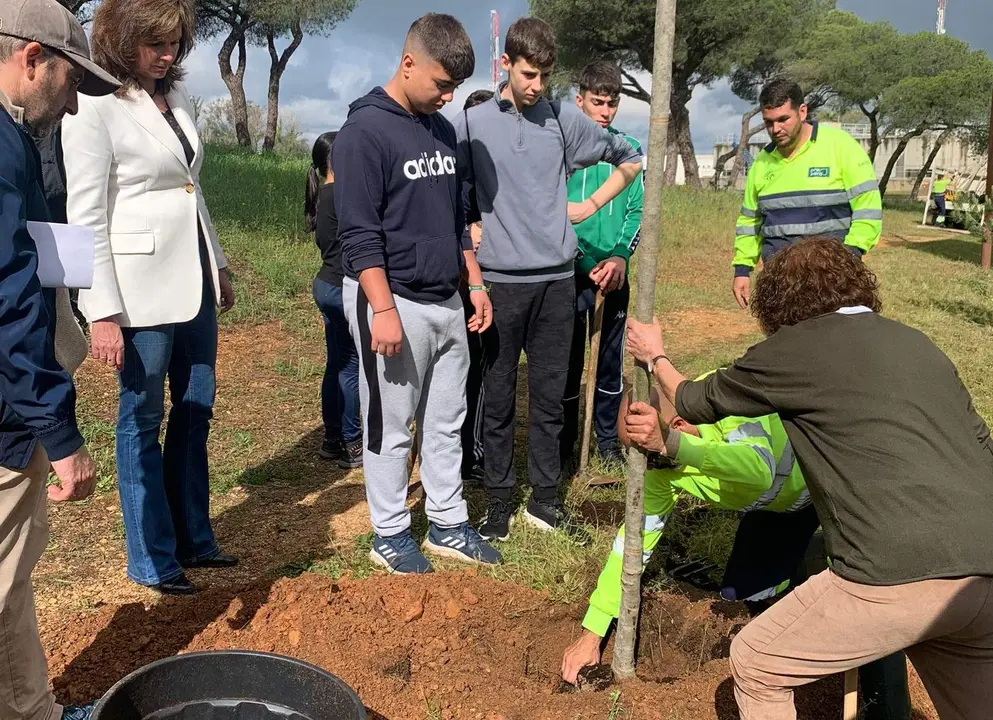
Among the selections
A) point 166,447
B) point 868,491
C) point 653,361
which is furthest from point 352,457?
point 868,491

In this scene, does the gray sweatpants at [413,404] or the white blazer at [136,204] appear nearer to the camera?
the white blazer at [136,204]

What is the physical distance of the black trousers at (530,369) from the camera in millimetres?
3625

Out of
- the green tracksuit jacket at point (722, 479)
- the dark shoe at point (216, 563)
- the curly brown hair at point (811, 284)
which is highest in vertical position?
the curly brown hair at point (811, 284)

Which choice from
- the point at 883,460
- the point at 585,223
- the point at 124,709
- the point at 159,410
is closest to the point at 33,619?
the point at 124,709

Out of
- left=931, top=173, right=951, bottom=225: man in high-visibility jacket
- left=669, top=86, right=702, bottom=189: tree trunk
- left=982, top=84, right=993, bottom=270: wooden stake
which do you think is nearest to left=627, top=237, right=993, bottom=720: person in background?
Answer: left=982, top=84, right=993, bottom=270: wooden stake

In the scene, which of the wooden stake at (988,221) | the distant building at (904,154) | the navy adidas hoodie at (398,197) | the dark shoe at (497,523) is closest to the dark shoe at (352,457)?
the dark shoe at (497,523)

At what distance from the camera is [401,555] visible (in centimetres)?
338

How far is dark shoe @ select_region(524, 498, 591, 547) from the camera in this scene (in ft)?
12.3

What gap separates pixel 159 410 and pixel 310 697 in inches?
56.7

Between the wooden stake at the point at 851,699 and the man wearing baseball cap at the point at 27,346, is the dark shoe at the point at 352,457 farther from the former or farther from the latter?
the wooden stake at the point at 851,699

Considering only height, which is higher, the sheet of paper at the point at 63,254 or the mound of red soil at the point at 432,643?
the sheet of paper at the point at 63,254

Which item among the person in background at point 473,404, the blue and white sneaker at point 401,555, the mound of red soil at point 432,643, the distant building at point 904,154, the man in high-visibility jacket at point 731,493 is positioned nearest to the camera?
the man in high-visibility jacket at point 731,493

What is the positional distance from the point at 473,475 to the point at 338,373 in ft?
3.17

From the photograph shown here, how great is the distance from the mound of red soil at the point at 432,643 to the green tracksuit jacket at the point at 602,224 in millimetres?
1966
